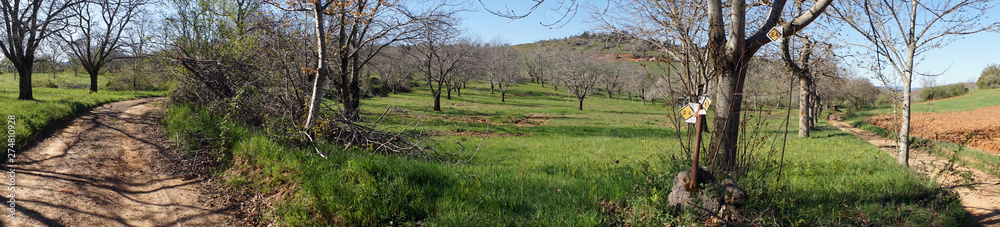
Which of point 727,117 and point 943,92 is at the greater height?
point 943,92

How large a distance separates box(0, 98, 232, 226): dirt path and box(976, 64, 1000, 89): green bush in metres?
78.6

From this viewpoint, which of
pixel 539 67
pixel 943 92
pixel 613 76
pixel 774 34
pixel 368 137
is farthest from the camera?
pixel 539 67

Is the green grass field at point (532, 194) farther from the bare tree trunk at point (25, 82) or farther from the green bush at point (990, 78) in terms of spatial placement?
the green bush at point (990, 78)

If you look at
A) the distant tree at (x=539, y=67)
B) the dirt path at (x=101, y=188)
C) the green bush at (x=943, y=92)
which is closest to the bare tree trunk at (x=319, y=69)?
the dirt path at (x=101, y=188)

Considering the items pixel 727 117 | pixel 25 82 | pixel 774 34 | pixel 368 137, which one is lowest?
pixel 368 137

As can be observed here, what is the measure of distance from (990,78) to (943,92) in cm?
462

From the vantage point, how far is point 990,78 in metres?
56.6

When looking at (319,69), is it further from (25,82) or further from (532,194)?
(25,82)

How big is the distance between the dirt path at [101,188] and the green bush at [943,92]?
76306 millimetres

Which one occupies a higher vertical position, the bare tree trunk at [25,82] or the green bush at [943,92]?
the green bush at [943,92]

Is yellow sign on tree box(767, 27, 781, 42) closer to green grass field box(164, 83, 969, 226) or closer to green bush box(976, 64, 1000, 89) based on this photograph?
green grass field box(164, 83, 969, 226)

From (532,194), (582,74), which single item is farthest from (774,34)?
(582,74)

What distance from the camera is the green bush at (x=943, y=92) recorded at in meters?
57.5

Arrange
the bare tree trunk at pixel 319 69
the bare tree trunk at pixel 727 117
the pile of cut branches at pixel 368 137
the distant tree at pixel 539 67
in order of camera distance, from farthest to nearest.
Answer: the distant tree at pixel 539 67, the pile of cut branches at pixel 368 137, the bare tree trunk at pixel 319 69, the bare tree trunk at pixel 727 117
